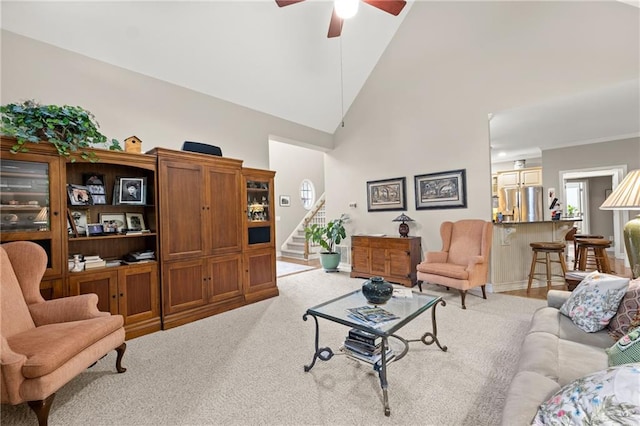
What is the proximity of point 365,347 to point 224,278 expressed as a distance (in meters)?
2.20

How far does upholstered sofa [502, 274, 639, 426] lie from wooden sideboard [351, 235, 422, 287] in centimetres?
228

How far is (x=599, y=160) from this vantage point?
5.69 metres

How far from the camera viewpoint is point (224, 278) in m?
3.60

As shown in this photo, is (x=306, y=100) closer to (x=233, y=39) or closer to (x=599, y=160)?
(x=233, y=39)

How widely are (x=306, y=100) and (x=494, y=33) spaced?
2.97m

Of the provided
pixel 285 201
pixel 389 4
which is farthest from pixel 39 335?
pixel 285 201

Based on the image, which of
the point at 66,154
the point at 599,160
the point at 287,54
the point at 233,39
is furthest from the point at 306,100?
the point at 599,160

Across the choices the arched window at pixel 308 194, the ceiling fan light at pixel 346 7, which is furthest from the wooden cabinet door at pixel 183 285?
the arched window at pixel 308 194

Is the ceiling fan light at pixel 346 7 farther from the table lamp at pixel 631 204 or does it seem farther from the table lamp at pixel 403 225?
the table lamp at pixel 403 225

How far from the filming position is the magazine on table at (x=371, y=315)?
194 centimetres

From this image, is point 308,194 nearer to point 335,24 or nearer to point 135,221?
point 135,221

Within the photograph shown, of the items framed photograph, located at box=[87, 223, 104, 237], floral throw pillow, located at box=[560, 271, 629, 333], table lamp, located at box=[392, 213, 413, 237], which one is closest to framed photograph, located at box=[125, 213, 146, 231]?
framed photograph, located at box=[87, 223, 104, 237]

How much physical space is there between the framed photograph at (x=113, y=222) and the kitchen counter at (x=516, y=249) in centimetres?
483

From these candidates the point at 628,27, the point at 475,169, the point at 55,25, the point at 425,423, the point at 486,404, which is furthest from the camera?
the point at 475,169
